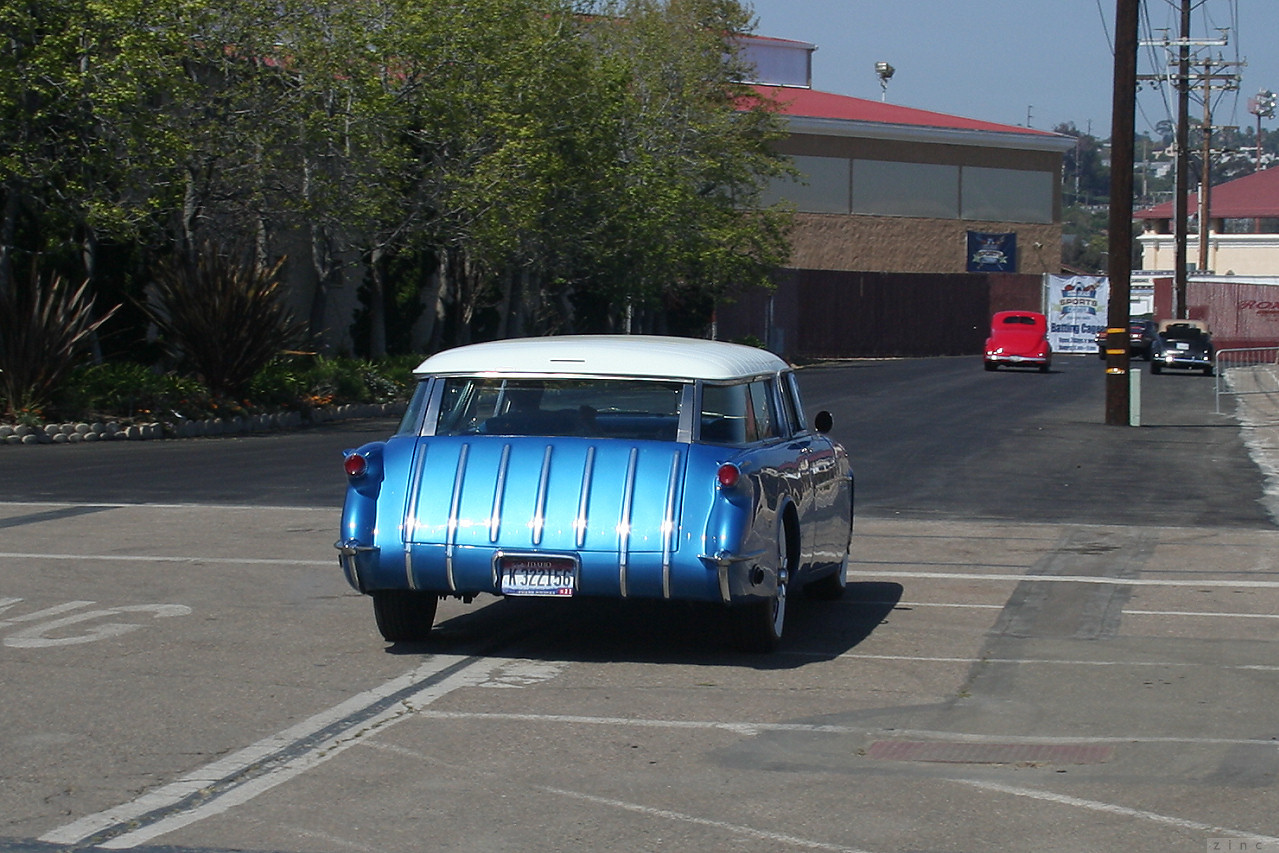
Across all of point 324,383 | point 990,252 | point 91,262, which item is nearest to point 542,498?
point 91,262

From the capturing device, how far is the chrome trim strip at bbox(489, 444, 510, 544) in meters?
8.70

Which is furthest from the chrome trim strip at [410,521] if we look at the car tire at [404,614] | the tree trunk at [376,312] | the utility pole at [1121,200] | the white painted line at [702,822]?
Result: the tree trunk at [376,312]

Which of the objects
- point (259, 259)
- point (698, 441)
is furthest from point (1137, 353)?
point (698, 441)

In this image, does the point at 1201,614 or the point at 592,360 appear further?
the point at 1201,614

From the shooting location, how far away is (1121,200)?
3005 centimetres

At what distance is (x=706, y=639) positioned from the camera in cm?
982

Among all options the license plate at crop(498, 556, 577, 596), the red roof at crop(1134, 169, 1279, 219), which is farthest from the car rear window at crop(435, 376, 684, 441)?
the red roof at crop(1134, 169, 1279, 219)

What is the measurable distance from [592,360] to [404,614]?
5.67 ft

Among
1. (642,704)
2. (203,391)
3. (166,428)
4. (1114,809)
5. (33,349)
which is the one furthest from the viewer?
(203,391)

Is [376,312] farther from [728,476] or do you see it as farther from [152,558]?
[728,476]

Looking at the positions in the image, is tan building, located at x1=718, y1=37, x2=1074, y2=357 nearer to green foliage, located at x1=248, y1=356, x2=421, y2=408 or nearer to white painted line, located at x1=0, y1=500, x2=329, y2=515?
green foliage, located at x1=248, y1=356, x2=421, y2=408

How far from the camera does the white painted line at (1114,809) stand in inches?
235

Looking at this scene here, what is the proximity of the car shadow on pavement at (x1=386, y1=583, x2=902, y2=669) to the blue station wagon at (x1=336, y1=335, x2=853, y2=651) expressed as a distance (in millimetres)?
232

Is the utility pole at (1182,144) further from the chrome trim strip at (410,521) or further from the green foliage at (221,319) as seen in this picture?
the chrome trim strip at (410,521)
